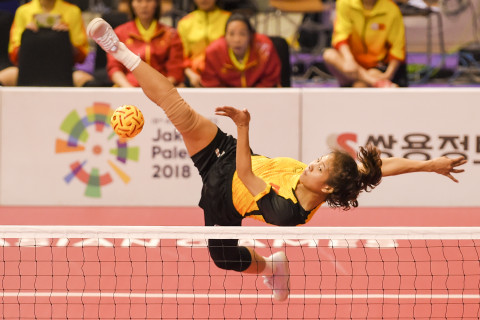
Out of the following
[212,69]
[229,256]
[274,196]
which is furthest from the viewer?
[212,69]

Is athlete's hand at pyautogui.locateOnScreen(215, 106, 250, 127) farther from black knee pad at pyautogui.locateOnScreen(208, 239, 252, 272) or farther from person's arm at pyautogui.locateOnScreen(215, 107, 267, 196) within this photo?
black knee pad at pyautogui.locateOnScreen(208, 239, 252, 272)

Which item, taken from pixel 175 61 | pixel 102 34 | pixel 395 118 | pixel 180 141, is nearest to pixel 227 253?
pixel 102 34

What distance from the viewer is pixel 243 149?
487 cm

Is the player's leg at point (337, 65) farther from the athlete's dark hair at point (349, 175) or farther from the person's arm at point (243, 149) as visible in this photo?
the person's arm at point (243, 149)

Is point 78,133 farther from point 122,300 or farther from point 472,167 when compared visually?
point 472,167

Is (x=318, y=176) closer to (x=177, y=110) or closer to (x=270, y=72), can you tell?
(x=177, y=110)

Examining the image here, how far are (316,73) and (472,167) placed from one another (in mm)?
2955

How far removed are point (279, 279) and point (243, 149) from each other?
1.32m

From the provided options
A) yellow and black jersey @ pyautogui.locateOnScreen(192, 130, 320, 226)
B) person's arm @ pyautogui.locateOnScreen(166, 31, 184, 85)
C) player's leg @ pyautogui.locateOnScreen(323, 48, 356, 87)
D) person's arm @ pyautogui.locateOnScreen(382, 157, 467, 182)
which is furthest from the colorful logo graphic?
person's arm @ pyautogui.locateOnScreen(382, 157, 467, 182)

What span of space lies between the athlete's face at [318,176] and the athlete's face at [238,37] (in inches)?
163

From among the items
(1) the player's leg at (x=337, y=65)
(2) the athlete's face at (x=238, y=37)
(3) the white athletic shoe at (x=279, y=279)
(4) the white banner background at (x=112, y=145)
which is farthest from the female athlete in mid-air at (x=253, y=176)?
(1) the player's leg at (x=337, y=65)

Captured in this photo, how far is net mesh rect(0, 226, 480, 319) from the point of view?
16.4 ft

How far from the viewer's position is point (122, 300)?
19.8ft

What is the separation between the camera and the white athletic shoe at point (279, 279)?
5793 mm
